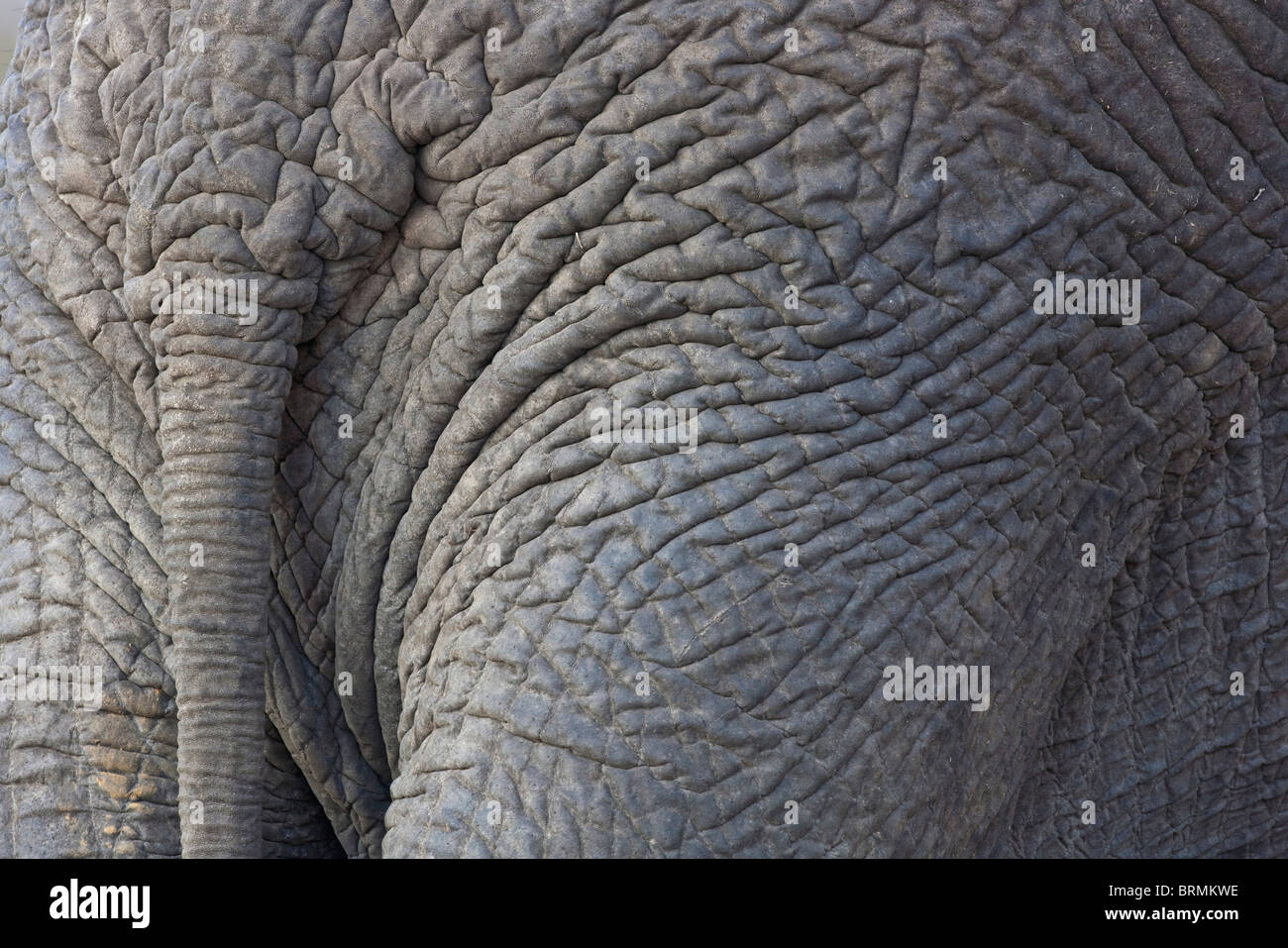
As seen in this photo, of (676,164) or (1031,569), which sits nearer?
(676,164)

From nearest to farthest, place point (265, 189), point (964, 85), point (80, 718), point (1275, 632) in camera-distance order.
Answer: point (964, 85) → point (265, 189) → point (80, 718) → point (1275, 632)

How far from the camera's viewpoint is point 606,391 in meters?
2.14

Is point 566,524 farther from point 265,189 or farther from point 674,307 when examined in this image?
point 265,189

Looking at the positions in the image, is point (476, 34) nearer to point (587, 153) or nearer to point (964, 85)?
point (587, 153)

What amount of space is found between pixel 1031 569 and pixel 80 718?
1437 millimetres

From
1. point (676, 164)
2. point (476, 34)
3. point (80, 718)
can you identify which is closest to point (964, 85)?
point (676, 164)

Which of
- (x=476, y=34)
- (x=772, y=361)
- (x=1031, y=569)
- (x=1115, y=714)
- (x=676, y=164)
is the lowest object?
(x=1115, y=714)

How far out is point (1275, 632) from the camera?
2658mm

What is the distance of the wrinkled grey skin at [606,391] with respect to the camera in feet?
6.75

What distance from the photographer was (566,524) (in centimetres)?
213

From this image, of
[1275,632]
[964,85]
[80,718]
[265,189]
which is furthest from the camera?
[1275,632]

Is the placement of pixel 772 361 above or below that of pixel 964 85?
below

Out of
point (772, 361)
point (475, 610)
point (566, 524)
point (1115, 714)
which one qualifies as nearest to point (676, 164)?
point (772, 361)

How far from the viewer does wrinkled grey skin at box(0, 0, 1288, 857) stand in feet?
6.75
